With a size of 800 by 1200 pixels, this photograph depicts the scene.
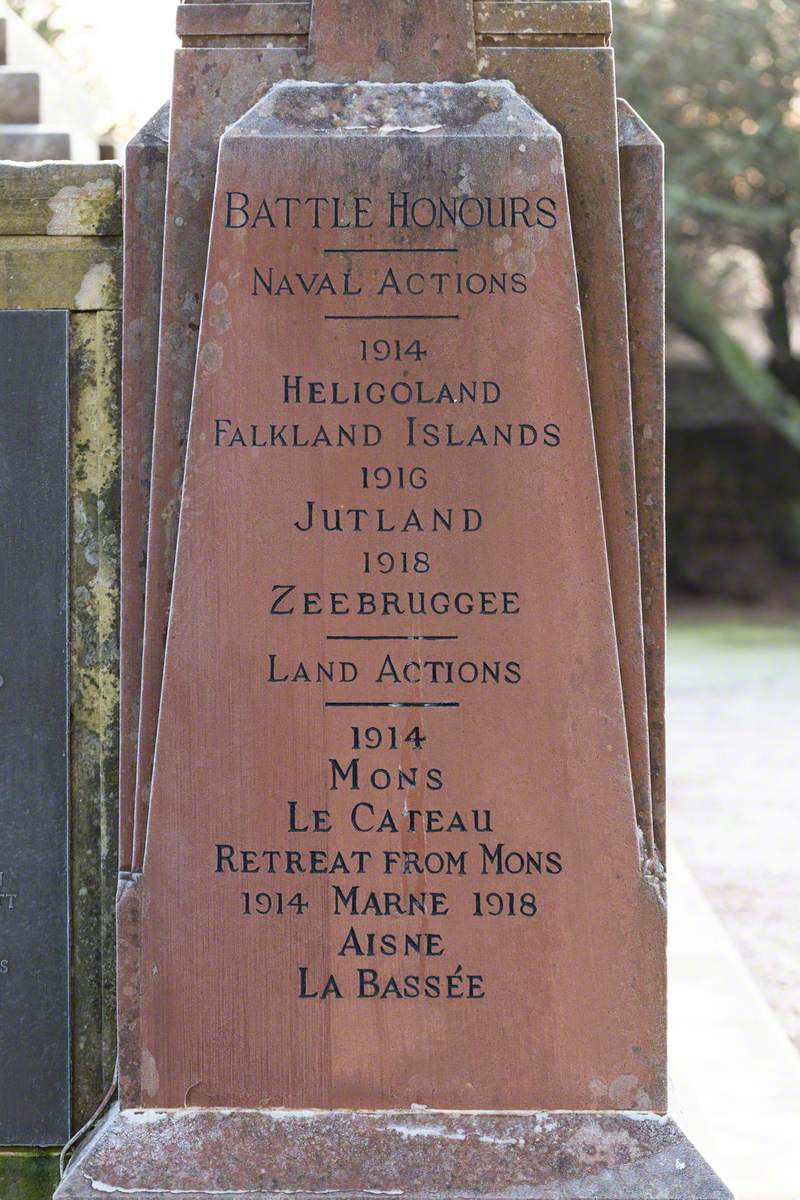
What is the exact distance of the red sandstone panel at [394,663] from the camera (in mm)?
2479

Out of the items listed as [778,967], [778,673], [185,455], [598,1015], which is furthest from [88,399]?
[778,673]

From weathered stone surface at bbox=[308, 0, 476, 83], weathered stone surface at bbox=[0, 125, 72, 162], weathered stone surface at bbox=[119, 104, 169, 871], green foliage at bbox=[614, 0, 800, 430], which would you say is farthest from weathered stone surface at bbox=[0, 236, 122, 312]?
green foliage at bbox=[614, 0, 800, 430]

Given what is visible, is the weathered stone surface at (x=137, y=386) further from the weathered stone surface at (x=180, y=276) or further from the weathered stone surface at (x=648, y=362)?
the weathered stone surface at (x=648, y=362)

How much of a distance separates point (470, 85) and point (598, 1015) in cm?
184

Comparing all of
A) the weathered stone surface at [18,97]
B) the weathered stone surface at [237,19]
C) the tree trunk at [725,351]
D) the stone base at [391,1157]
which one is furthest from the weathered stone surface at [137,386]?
the tree trunk at [725,351]

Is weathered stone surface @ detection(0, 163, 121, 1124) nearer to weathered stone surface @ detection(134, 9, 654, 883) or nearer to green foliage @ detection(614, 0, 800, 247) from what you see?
weathered stone surface @ detection(134, 9, 654, 883)

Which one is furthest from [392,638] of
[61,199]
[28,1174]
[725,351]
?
[725,351]

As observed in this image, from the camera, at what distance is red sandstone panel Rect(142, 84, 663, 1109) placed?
248 cm

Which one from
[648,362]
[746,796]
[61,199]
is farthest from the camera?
[746,796]

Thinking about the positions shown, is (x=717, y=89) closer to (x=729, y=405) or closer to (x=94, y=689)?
(x=729, y=405)

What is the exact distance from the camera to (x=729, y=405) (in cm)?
2111

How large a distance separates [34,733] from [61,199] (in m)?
1.20

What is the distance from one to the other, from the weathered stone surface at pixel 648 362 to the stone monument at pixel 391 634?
9 cm

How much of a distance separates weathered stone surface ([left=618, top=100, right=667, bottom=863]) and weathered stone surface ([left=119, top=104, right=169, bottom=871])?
0.95 m
